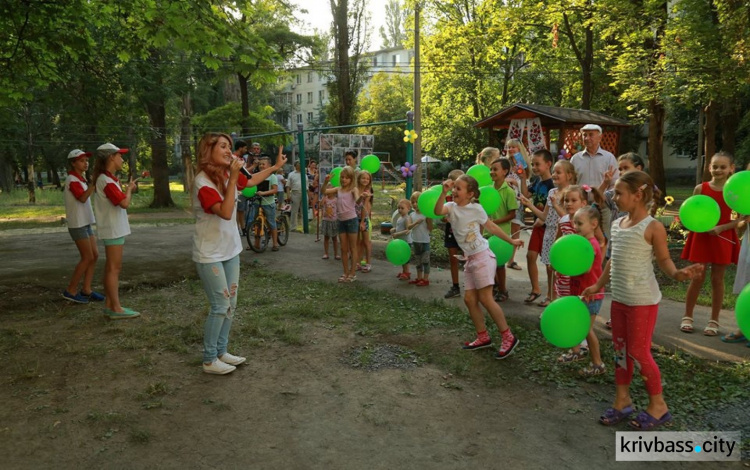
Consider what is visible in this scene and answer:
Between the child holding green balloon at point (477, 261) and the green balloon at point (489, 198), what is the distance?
67 cm

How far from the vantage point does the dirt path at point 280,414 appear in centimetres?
312

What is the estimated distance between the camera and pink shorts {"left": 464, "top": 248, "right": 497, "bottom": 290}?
4578 millimetres

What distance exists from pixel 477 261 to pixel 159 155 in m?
22.5

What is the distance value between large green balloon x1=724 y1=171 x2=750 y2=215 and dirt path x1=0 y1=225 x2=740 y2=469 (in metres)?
1.86

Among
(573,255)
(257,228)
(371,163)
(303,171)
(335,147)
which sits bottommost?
(257,228)

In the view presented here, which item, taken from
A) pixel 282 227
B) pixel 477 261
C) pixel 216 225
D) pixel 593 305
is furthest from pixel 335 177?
pixel 593 305

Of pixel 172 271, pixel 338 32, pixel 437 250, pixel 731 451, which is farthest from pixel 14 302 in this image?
pixel 338 32

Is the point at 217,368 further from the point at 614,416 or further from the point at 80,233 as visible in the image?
the point at 80,233

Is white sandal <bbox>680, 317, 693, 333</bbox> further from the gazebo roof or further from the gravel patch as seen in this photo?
the gazebo roof

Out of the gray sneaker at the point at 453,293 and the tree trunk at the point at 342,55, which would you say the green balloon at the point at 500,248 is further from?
the tree trunk at the point at 342,55

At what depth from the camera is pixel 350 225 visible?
7648mm

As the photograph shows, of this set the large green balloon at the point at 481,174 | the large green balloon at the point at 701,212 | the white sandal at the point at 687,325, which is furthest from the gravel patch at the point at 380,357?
the white sandal at the point at 687,325

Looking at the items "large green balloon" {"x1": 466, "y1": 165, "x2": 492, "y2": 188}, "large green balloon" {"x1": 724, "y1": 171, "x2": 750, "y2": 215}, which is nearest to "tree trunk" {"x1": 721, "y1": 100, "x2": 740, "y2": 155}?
"large green balloon" {"x1": 466, "y1": 165, "x2": 492, "y2": 188}

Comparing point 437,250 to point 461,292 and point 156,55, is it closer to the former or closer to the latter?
point 461,292
